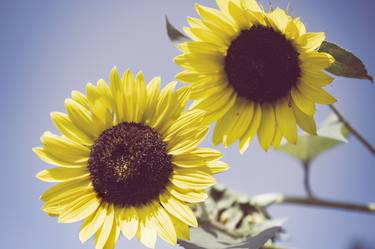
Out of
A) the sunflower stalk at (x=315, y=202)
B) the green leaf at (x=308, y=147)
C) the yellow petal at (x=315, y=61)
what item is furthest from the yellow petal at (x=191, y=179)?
the green leaf at (x=308, y=147)

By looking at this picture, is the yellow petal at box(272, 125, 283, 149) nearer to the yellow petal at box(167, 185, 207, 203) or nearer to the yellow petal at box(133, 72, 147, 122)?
the yellow petal at box(167, 185, 207, 203)

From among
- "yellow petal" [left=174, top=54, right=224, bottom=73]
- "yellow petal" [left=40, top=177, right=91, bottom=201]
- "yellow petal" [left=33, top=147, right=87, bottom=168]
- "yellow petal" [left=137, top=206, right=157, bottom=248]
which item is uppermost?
"yellow petal" [left=174, top=54, right=224, bottom=73]

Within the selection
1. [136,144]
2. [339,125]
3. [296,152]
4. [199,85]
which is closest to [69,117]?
[136,144]

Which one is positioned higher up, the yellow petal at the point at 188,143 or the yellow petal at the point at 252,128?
the yellow petal at the point at 188,143

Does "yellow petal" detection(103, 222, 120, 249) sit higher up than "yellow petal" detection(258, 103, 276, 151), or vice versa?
"yellow petal" detection(258, 103, 276, 151)

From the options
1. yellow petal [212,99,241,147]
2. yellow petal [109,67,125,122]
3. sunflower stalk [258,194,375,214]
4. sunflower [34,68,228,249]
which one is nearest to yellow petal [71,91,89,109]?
sunflower [34,68,228,249]

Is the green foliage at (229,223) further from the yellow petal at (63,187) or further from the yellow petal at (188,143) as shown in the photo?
the yellow petal at (63,187)

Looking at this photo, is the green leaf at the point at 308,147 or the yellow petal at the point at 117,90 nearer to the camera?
the yellow petal at the point at 117,90
